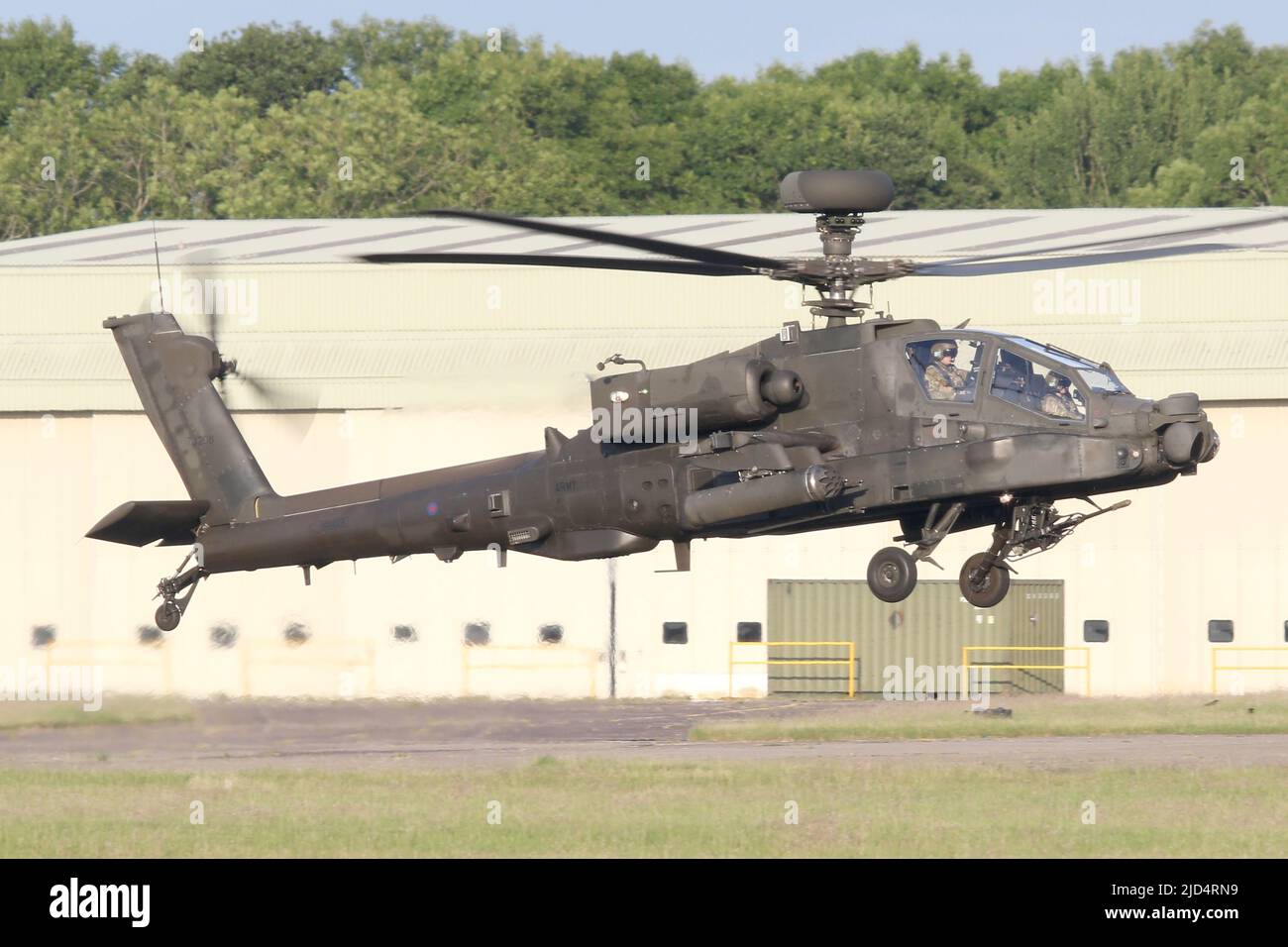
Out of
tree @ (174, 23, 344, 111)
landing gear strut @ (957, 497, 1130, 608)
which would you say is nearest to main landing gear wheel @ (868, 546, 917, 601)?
landing gear strut @ (957, 497, 1130, 608)

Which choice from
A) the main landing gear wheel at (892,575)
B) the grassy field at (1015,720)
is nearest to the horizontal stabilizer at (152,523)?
the main landing gear wheel at (892,575)

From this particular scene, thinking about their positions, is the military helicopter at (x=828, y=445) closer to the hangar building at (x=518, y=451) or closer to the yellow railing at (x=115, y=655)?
the hangar building at (x=518, y=451)

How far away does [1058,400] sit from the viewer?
21984mm

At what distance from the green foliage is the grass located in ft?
178

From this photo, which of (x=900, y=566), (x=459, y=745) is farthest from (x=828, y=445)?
(x=459, y=745)

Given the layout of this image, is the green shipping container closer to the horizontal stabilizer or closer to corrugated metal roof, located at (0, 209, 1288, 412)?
corrugated metal roof, located at (0, 209, 1288, 412)

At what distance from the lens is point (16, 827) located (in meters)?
26.4

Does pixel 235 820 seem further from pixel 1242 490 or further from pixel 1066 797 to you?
pixel 1242 490

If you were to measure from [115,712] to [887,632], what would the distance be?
54.1 feet

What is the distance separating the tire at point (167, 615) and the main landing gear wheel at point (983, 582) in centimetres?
1067

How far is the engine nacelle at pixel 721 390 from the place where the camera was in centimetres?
2262

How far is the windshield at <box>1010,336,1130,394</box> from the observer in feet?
72.2
